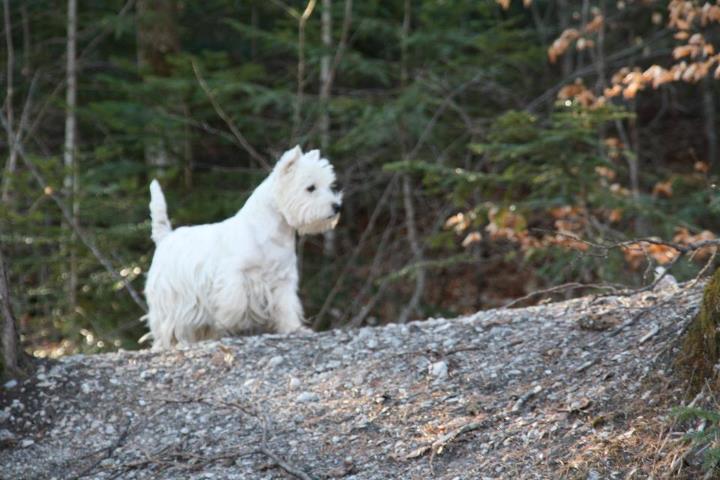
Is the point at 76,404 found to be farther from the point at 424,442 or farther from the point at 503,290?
the point at 503,290

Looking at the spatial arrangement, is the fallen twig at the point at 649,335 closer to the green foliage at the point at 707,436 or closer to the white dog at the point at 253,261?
the green foliage at the point at 707,436

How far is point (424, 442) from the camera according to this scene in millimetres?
4754

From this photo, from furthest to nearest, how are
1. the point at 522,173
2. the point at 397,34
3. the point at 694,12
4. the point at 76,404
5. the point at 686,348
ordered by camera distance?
the point at 397,34, the point at 522,173, the point at 694,12, the point at 76,404, the point at 686,348

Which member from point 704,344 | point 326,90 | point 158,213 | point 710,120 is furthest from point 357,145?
point 704,344

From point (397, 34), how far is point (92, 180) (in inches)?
161

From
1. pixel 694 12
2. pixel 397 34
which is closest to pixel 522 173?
pixel 694 12

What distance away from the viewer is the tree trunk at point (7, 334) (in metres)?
5.68

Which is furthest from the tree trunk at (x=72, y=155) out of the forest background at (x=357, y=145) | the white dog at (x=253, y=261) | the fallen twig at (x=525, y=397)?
the fallen twig at (x=525, y=397)

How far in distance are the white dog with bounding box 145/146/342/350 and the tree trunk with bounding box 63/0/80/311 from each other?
10.5ft

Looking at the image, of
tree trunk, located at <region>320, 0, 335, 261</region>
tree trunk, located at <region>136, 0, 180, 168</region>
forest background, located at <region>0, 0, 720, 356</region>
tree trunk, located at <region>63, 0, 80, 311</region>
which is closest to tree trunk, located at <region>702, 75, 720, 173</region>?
forest background, located at <region>0, 0, 720, 356</region>

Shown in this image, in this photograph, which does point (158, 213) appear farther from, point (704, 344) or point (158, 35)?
point (158, 35)

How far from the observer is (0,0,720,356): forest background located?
32.1 feet

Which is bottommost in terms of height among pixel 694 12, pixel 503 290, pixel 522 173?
pixel 503 290

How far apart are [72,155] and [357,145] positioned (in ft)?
11.4
